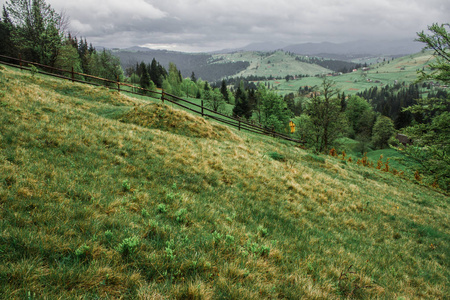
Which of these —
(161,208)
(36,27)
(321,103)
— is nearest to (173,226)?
(161,208)

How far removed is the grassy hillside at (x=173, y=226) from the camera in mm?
3131

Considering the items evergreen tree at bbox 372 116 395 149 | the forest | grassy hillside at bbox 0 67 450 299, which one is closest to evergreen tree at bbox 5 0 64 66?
the forest

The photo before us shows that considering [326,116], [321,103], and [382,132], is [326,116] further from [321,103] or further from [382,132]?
[382,132]

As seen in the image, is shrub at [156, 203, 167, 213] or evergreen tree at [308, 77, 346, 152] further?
evergreen tree at [308, 77, 346, 152]

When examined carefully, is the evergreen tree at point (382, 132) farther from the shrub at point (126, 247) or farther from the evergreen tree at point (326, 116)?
the shrub at point (126, 247)

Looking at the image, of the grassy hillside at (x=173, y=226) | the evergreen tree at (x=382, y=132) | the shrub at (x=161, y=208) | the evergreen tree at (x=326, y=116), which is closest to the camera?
the grassy hillside at (x=173, y=226)

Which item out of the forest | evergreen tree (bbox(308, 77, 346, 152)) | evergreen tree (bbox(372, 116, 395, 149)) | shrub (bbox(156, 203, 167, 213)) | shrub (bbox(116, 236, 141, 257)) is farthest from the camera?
evergreen tree (bbox(372, 116, 395, 149))

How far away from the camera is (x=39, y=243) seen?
10.4 feet

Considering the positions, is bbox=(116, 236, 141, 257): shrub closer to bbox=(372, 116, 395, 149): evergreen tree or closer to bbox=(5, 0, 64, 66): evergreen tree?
bbox=(5, 0, 64, 66): evergreen tree

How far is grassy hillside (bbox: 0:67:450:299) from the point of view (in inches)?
123

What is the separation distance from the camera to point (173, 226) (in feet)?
15.7

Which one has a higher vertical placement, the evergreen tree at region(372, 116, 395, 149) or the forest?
the forest

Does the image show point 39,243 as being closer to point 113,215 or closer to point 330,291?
point 113,215

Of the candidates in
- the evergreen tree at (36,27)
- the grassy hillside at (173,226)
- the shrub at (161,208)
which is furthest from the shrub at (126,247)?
the evergreen tree at (36,27)
